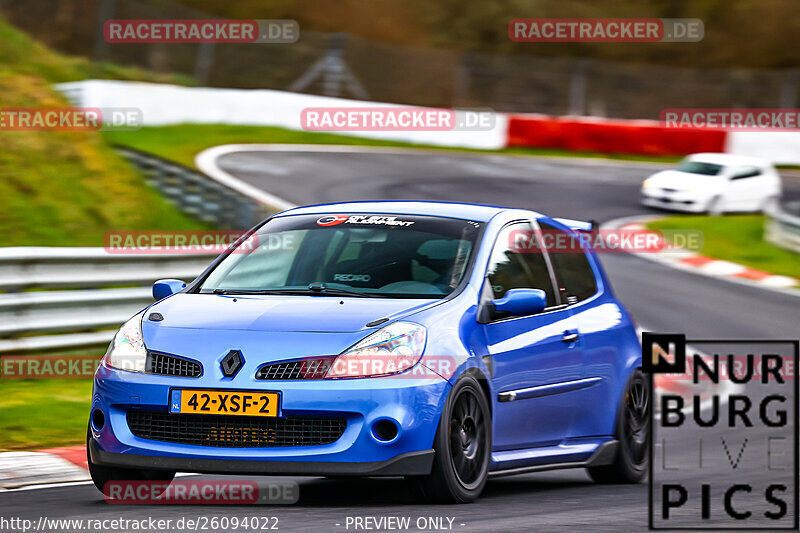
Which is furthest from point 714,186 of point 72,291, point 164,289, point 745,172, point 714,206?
point 164,289

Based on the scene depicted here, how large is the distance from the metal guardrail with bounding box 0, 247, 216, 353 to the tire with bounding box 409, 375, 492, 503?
207 inches

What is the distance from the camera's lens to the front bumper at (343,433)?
6.09 metres

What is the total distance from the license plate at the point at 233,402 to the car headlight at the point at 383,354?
0.28m

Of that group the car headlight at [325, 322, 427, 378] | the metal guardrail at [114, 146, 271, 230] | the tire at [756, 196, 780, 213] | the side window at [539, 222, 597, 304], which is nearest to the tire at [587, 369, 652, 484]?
the side window at [539, 222, 597, 304]

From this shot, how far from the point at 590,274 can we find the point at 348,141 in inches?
1016

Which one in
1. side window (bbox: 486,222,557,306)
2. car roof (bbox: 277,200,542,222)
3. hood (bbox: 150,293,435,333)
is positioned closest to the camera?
hood (bbox: 150,293,435,333)

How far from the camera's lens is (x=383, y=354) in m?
6.27

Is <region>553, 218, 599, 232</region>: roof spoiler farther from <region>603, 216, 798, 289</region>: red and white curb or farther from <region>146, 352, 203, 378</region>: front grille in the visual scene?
<region>603, 216, 798, 289</region>: red and white curb

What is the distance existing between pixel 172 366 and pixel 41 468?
5.21 ft

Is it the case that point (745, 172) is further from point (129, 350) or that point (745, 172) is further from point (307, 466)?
point (307, 466)

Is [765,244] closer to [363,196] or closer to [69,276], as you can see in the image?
[363,196]

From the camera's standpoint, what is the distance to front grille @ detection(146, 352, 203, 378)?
20.4 ft

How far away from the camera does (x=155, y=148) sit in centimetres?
2761

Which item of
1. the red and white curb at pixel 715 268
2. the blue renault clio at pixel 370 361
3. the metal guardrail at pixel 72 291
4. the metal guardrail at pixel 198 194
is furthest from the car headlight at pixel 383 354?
the red and white curb at pixel 715 268
